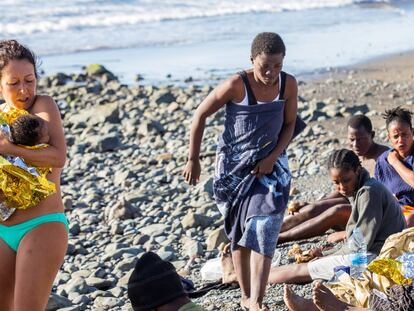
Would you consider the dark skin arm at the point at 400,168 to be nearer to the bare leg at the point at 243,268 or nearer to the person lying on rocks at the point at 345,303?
the bare leg at the point at 243,268

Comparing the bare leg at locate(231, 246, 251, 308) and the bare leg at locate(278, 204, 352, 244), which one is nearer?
the bare leg at locate(231, 246, 251, 308)

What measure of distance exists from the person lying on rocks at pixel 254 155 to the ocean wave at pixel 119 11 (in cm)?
2358

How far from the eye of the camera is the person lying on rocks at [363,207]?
18.7 feet

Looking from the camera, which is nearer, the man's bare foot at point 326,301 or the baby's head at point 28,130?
the baby's head at point 28,130

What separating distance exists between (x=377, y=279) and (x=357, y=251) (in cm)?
86

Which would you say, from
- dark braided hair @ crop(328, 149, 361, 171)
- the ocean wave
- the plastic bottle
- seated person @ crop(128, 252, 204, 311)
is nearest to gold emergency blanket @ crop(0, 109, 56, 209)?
seated person @ crop(128, 252, 204, 311)

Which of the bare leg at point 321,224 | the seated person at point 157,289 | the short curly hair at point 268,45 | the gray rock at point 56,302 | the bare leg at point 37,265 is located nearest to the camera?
the seated person at point 157,289

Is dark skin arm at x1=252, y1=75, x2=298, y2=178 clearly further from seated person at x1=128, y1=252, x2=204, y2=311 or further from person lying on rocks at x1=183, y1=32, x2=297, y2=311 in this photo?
seated person at x1=128, y1=252, x2=204, y2=311

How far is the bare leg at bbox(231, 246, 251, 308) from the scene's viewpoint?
5.74 meters

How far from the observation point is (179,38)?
25094 mm

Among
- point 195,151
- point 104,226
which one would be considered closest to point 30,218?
point 195,151

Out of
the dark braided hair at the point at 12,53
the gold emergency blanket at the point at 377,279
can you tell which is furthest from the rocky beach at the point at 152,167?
the dark braided hair at the point at 12,53

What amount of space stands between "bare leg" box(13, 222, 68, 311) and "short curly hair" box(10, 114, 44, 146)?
0.41 meters

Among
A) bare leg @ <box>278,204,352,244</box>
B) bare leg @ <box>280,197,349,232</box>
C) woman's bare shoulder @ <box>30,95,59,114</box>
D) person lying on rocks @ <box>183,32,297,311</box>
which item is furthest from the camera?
bare leg @ <box>280,197,349,232</box>
